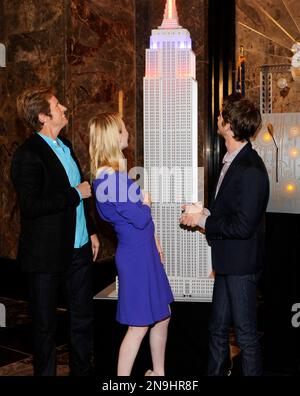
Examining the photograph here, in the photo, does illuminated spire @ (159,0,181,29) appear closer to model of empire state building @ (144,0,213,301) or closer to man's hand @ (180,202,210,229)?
model of empire state building @ (144,0,213,301)

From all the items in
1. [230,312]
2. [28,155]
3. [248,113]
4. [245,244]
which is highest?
[248,113]

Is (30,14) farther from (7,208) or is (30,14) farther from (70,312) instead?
(70,312)

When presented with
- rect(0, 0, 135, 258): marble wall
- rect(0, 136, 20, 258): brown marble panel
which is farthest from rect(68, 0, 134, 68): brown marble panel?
rect(0, 136, 20, 258): brown marble panel

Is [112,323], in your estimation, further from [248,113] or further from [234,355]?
[248,113]

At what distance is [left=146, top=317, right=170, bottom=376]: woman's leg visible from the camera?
294 centimetres

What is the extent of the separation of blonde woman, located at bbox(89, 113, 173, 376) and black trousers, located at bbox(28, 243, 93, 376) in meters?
0.35

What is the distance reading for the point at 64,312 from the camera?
5.05 metres

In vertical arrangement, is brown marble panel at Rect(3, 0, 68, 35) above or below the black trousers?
above

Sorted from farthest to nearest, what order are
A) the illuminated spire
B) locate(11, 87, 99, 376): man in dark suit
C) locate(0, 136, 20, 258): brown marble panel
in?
1. locate(0, 136, 20, 258): brown marble panel
2. the illuminated spire
3. locate(11, 87, 99, 376): man in dark suit

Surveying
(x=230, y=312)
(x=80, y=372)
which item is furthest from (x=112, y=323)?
(x=230, y=312)

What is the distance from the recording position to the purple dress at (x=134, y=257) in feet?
A: 8.95

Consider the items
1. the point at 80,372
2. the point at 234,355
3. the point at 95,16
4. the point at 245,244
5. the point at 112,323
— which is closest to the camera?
the point at 245,244

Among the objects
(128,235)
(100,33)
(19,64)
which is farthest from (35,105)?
(100,33)
